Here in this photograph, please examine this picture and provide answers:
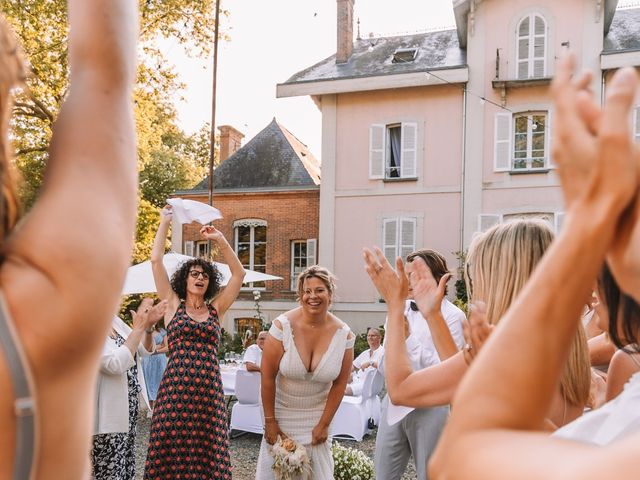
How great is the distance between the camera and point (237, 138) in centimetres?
2573

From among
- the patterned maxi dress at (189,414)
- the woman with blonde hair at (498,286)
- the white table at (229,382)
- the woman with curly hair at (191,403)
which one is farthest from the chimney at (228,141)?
the woman with blonde hair at (498,286)

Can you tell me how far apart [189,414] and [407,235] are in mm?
14593

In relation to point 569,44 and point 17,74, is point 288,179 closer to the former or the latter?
point 569,44

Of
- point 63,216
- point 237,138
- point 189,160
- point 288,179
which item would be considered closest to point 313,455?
point 63,216

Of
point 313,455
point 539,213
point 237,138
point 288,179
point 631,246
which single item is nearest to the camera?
point 631,246

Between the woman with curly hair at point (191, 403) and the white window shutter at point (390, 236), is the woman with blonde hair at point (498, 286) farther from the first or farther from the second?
the white window shutter at point (390, 236)

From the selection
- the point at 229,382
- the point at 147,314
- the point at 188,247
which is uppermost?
the point at 147,314

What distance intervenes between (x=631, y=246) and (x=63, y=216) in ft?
2.14

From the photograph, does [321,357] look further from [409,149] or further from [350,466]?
[409,149]

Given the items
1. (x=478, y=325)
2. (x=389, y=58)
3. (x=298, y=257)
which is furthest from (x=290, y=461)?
(x=389, y=58)

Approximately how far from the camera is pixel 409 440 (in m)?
4.47

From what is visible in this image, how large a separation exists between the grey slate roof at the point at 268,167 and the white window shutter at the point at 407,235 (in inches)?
143

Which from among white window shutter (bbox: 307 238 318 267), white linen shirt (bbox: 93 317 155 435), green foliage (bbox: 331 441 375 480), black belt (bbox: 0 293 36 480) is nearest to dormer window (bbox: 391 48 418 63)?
white window shutter (bbox: 307 238 318 267)

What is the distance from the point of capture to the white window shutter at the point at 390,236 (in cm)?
1864
